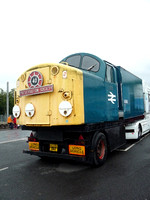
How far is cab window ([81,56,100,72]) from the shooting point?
6036 millimetres

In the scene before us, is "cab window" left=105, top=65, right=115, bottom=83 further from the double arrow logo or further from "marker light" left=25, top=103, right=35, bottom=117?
"marker light" left=25, top=103, right=35, bottom=117

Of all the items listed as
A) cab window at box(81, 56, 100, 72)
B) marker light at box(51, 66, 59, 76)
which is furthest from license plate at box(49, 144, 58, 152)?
cab window at box(81, 56, 100, 72)

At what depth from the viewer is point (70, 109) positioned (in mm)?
4574

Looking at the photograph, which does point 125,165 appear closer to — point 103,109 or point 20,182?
point 103,109

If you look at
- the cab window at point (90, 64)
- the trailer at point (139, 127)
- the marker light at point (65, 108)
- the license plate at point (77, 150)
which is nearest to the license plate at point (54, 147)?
the license plate at point (77, 150)

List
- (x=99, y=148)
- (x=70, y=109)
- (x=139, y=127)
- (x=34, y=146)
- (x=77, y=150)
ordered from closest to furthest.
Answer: (x=70, y=109) → (x=77, y=150) → (x=99, y=148) → (x=34, y=146) → (x=139, y=127)

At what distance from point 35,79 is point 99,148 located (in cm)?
282

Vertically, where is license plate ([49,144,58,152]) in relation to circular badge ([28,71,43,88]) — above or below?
below

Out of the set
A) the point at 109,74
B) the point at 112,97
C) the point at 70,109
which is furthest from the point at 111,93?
the point at 70,109

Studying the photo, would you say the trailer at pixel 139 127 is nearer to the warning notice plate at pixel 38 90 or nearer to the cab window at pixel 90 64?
the cab window at pixel 90 64

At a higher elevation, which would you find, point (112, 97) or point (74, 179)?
point (112, 97)

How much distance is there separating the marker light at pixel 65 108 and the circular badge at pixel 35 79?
37.9 inches

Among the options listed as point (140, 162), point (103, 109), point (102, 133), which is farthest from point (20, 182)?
point (140, 162)

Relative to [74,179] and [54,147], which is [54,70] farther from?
[74,179]
